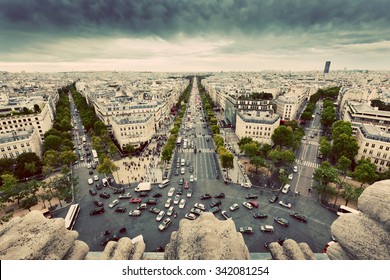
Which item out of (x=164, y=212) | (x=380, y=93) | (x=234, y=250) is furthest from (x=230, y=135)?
(x=380, y=93)

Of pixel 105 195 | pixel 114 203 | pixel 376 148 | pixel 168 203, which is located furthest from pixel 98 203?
pixel 376 148

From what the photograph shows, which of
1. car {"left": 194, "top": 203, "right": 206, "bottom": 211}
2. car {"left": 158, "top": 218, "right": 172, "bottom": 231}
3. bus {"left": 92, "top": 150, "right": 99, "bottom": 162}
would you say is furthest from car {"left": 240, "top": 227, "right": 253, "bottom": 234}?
bus {"left": 92, "top": 150, "right": 99, "bottom": 162}

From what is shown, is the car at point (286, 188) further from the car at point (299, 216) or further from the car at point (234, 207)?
the car at point (234, 207)

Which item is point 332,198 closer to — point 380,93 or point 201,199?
point 201,199

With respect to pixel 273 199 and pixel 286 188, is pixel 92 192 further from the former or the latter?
pixel 286 188

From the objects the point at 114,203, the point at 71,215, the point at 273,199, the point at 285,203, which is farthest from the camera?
the point at 273,199

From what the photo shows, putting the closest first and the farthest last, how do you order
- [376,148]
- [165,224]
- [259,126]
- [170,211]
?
1. [165,224]
2. [170,211]
3. [376,148]
4. [259,126]
